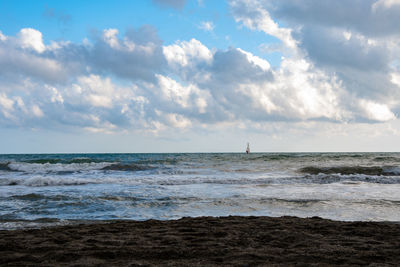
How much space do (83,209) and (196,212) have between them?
9.64 feet

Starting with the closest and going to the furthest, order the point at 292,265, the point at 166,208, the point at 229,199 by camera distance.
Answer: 1. the point at 292,265
2. the point at 166,208
3. the point at 229,199

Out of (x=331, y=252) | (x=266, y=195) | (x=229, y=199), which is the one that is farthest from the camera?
(x=266, y=195)

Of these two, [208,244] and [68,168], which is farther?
[68,168]

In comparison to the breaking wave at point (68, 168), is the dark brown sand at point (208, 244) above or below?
above

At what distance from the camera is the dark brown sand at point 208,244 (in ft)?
13.9

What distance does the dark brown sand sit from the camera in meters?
4.24

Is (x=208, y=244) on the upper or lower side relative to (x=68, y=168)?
upper

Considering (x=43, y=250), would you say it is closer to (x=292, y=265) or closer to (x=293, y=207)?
(x=292, y=265)

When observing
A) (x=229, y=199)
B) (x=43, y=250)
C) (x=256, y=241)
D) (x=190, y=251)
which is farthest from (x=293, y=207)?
(x=43, y=250)

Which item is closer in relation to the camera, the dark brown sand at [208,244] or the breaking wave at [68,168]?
the dark brown sand at [208,244]

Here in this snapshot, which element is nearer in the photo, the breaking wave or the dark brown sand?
the dark brown sand

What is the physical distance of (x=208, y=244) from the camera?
16.5ft

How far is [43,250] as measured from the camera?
4.75 metres

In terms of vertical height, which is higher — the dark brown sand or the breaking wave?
the dark brown sand
